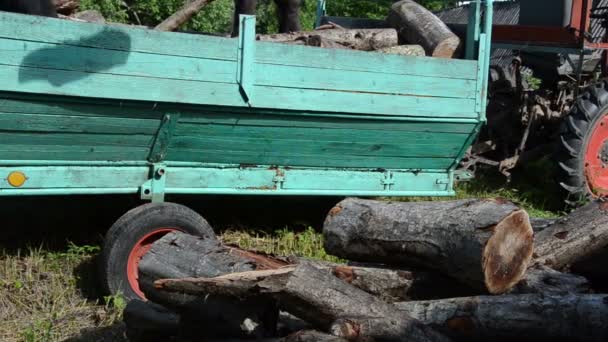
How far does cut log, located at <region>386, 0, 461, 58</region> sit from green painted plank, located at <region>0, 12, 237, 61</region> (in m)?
1.68

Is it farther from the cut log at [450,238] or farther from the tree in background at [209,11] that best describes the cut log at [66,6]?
the cut log at [450,238]

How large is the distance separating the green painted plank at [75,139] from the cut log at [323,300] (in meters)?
1.64

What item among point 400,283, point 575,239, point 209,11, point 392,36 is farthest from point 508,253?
point 209,11

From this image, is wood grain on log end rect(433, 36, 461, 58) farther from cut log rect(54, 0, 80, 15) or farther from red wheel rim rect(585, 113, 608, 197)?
cut log rect(54, 0, 80, 15)

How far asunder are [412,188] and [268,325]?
2.46 m

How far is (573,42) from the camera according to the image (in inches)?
286

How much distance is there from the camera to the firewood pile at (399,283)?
3322 millimetres

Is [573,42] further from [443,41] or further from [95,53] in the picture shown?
[95,53]

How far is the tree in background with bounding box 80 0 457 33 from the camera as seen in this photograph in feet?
32.8

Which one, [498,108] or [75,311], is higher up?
[498,108]

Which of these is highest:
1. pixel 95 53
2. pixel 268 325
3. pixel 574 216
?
pixel 95 53

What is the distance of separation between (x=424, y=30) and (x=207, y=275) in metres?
3.05

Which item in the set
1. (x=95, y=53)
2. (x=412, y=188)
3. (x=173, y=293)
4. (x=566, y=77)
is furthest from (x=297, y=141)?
(x=566, y=77)

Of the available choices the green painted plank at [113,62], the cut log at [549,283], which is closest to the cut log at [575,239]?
the cut log at [549,283]
